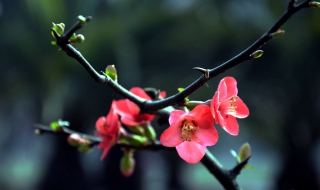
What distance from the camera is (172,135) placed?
1.07 ft

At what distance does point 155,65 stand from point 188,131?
2402mm

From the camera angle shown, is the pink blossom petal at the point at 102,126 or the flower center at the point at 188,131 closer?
the flower center at the point at 188,131

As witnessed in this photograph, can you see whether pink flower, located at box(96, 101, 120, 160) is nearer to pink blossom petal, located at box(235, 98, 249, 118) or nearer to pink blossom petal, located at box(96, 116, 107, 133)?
pink blossom petal, located at box(96, 116, 107, 133)

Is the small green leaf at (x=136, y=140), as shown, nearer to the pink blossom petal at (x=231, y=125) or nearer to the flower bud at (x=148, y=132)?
the flower bud at (x=148, y=132)

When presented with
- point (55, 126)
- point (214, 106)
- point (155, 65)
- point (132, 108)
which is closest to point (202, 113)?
point (214, 106)

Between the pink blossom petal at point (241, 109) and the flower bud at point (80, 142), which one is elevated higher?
the flower bud at point (80, 142)

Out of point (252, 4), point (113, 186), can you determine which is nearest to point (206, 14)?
point (252, 4)

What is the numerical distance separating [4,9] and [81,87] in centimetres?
99

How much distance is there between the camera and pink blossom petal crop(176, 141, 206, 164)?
Answer: 325 millimetres

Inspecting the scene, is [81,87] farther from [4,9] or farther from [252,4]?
[252,4]

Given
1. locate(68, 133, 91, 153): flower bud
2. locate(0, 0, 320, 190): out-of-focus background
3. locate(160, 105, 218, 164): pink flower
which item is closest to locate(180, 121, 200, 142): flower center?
locate(160, 105, 218, 164): pink flower

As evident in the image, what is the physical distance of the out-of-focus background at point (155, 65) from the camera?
2371mm

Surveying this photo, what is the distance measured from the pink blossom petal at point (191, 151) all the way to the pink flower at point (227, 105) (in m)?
0.03

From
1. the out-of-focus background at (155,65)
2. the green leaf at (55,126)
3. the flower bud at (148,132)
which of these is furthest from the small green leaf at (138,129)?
the out-of-focus background at (155,65)
